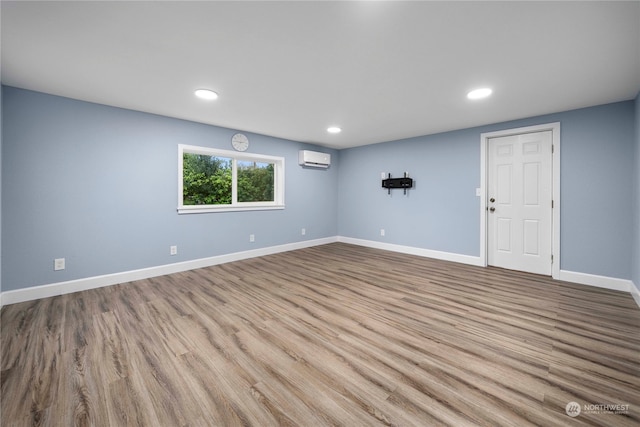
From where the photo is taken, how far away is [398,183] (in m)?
5.31

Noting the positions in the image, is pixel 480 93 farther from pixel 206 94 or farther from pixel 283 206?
pixel 283 206

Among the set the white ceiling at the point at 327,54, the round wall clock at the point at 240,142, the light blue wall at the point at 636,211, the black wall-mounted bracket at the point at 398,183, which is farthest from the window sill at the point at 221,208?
the light blue wall at the point at 636,211

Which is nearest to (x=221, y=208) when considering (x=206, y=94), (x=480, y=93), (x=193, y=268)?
(x=193, y=268)

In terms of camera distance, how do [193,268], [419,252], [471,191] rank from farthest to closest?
1. [419,252]
2. [471,191]
3. [193,268]

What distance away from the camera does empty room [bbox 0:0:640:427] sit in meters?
1.59

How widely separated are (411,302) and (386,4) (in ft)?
8.74

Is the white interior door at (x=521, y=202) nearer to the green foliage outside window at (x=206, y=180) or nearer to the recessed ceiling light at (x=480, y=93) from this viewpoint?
the recessed ceiling light at (x=480, y=93)

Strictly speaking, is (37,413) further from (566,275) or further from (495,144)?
(495,144)

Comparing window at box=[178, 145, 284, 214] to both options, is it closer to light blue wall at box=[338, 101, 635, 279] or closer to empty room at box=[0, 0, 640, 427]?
empty room at box=[0, 0, 640, 427]

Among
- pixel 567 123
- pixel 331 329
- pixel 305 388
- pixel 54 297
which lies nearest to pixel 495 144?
pixel 567 123

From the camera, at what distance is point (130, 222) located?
3555mm

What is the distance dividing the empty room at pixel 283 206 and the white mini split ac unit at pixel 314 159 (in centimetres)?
53

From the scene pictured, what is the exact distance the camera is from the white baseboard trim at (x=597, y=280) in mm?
3197

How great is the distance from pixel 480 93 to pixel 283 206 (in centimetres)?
379
